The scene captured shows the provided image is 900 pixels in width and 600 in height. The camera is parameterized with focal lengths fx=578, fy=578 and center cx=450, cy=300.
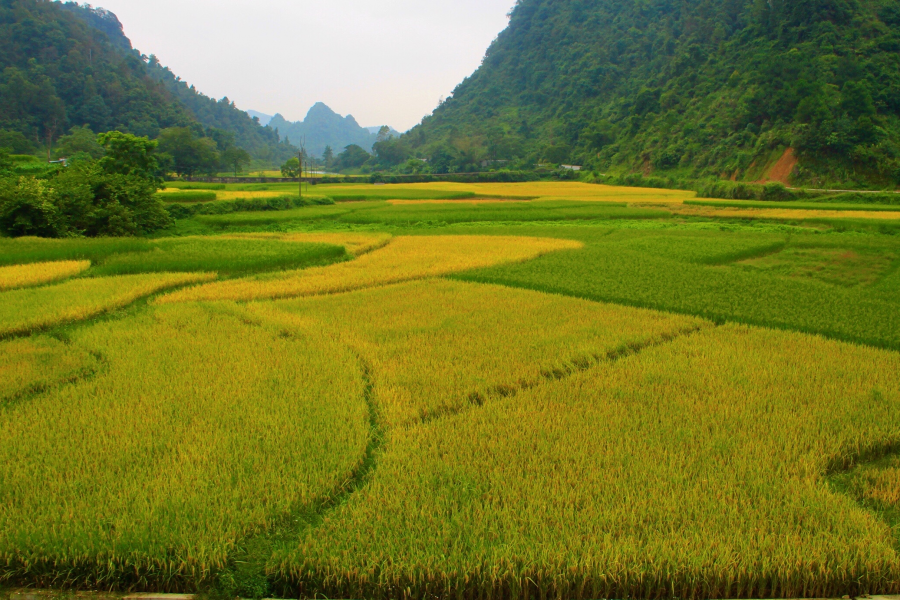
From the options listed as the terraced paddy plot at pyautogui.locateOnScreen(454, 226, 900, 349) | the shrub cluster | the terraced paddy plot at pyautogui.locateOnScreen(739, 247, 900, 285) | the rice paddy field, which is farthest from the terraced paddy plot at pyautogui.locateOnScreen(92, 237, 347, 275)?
the terraced paddy plot at pyautogui.locateOnScreen(739, 247, 900, 285)

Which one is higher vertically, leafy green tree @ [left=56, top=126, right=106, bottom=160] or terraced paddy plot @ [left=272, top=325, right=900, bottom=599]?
leafy green tree @ [left=56, top=126, right=106, bottom=160]

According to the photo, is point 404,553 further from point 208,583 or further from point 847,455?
point 847,455

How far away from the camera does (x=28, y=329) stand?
7578 millimetres

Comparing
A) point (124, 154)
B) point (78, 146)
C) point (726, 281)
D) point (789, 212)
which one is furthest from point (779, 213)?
point (78, 146)

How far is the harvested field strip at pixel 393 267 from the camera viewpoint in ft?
33.4

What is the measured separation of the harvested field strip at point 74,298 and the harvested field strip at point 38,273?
60 centimetres

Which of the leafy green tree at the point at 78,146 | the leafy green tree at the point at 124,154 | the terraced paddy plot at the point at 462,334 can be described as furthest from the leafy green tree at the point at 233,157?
the terraced paddy plot at the point at 462,334

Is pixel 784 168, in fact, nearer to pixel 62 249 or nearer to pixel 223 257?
pixel 223 257

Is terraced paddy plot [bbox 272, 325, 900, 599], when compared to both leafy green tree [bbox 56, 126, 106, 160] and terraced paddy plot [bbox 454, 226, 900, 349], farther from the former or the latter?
leafy green tree [bbox 56, 126, 106, 160]

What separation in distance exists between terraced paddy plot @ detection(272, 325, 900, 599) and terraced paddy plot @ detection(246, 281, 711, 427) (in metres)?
0.53

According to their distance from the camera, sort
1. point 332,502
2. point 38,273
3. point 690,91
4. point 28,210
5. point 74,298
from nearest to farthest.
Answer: point 332,502 → point 74,298 → point 38,273 → point 28,210 → point 690,91

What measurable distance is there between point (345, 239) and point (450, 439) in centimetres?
1299

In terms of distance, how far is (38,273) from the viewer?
10680 mm

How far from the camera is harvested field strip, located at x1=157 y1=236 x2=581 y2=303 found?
1019cm
